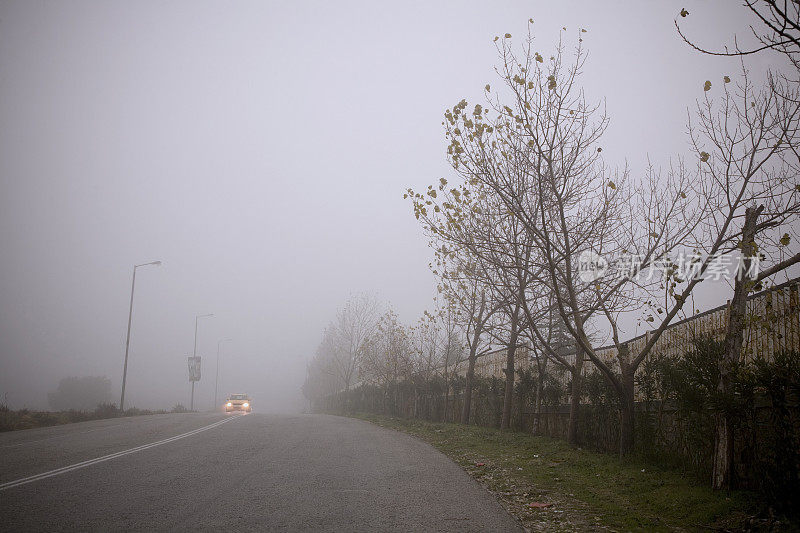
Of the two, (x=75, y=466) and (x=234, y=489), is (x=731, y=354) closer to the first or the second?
(x=234, y=489)

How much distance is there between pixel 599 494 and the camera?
664 centimetres

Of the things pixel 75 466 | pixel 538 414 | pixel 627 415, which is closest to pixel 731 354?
pixel 627 415

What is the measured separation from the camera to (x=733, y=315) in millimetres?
6449

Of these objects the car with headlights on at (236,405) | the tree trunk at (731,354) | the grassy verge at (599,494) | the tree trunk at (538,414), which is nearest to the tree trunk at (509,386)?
the tree trunk at (538,414)

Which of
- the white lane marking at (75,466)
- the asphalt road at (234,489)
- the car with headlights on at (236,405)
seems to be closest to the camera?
the asphalt road at (234,489)

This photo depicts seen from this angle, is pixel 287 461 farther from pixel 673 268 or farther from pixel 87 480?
pixel 673 268

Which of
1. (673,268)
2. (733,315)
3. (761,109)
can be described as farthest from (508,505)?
(761,109)

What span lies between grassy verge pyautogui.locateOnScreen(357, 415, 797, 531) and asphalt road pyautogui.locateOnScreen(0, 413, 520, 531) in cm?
50

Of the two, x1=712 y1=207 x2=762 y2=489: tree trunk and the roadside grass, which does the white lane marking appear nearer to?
x1=712 y1=207 x2=762 y2=489: tree trunk

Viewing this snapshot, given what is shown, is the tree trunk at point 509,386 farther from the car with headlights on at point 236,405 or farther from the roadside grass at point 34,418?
the car with headlights on at point 236,405

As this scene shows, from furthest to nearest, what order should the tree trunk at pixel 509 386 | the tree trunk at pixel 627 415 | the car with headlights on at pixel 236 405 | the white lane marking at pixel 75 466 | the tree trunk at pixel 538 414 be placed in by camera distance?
1. the car with headlights on at pixel 236 405
2. the tree trunk at pixel 509 386
3. the tree trunk at pixel 538 414
4. the tree trunk at pixel 627 415
5. the white lane marking at pixel 75 466

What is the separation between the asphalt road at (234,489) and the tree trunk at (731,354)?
117 inches

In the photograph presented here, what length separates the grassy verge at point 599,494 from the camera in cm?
510

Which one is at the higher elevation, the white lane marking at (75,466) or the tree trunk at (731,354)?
the tree trunk at (731,354)
